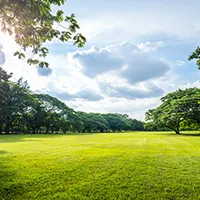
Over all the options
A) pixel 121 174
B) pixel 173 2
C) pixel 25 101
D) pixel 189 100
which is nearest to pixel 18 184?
pixel 121 174

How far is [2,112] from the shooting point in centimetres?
4241

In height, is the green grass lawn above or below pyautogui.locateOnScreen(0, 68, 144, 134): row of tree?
below

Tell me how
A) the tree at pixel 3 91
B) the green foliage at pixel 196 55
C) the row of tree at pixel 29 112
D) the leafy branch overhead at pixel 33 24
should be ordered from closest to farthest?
the leafy branch overhead at pixel 33 24, the green foliage at pixel 196 55, the tree at pixel 3 91, the row of tree at pixel 29 112

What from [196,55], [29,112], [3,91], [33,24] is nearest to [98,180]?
[33,24]

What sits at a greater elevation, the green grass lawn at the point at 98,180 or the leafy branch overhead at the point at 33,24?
the leafy branch overhead at the point at 33,24

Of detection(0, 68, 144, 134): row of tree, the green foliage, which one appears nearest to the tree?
detection(0, 68, 144, 134): row of tree

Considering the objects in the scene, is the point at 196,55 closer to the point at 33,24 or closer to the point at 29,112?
the point at 33,24

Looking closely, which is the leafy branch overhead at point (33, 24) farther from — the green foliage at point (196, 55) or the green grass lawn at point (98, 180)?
the green foliage at point (196, 55)

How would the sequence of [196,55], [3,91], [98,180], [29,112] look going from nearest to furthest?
[98,180]
[196,55]
[3,91]
[29,112]

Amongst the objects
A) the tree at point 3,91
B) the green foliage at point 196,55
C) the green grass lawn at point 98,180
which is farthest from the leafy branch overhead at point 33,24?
the tree at point 3,91

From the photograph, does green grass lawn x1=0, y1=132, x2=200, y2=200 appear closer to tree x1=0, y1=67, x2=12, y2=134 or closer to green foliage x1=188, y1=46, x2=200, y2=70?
green foliage x1=188, y1=46, x2=200, y2=70

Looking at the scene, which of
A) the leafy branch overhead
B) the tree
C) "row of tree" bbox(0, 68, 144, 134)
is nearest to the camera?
the leafy branch overhead

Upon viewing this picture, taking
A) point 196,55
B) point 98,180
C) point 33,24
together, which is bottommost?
point 98,180

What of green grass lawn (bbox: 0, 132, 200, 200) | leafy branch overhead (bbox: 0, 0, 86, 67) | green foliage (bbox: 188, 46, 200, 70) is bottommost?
green grass lawn (bbox: 0, 132, 200, 200)
